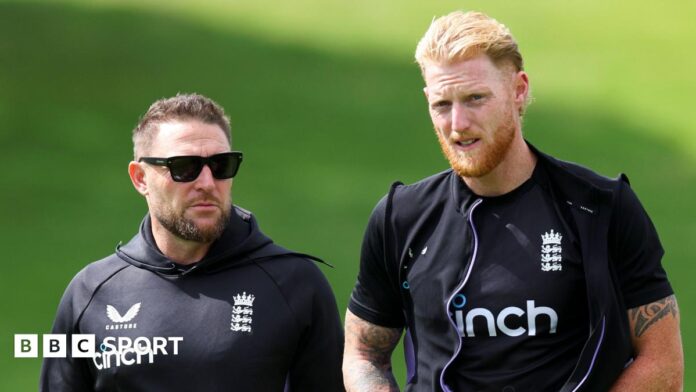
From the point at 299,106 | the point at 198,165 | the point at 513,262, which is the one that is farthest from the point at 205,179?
the point at 299,106

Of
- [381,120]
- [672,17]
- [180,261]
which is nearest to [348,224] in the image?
[381,120]

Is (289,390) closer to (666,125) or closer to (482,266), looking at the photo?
(482,266)

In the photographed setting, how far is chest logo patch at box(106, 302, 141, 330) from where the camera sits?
13.1 feet

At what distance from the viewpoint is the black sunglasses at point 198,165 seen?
3.97m

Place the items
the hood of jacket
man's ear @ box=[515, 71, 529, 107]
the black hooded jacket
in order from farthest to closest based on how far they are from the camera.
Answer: the hood of jacket
the black hooded jacket
man's ear @ box=[515, 71, 529, 107]

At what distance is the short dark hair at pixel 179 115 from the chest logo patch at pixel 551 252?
1229 mm

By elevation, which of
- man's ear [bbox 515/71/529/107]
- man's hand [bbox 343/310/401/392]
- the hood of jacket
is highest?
man's ear [bbox 515/71/529/107]

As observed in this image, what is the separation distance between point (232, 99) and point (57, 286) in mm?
1968

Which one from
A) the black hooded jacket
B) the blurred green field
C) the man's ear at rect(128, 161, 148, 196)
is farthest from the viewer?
the blurred green field

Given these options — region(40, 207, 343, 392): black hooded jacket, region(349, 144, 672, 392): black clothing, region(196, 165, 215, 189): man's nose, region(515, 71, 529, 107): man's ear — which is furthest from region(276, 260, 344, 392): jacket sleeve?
region(515, 71, 529, 107): man's ear

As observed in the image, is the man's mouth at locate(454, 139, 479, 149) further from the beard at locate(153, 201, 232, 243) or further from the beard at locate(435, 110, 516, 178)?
the beard at locate(153, 201, 232, 243)

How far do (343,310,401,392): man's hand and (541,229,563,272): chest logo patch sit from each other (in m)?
0.50

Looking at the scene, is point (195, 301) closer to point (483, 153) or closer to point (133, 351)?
point (133, 351)

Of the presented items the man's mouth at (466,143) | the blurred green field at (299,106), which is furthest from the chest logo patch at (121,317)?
the blurred green field at (299,106)
